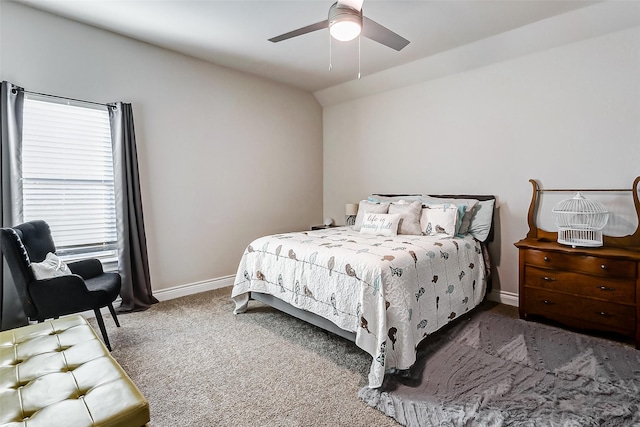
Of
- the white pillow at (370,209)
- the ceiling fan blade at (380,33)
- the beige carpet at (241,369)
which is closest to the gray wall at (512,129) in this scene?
the white pillow at (370,209)

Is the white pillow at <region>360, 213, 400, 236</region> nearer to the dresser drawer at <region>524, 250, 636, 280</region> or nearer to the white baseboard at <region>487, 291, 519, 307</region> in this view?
the dresser drawer at <region>524, 250, 636, 280</region>

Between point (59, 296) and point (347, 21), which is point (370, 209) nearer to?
point (347, 21)

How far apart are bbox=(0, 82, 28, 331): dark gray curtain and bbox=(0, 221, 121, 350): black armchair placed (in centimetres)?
21

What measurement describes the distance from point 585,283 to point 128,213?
13.8ft

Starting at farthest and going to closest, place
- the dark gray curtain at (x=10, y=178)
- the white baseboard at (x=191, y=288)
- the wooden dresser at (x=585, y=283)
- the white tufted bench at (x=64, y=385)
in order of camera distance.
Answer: the white baseboard at (x=191, y=288), the dark gray curtain at (x=10, y=178), the wooden dresser at (x=585, y=283), the white tufted bench at (x=64, y=385)

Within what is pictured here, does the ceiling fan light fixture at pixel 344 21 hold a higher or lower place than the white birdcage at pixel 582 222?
higher

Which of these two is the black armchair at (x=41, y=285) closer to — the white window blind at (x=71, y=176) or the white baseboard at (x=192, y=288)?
the white window blind at (x=71, y=176)

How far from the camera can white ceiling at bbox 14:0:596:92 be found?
266 cm

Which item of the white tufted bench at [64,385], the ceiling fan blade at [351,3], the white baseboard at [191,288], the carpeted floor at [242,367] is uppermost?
the ceiling fan blade at [351,3]

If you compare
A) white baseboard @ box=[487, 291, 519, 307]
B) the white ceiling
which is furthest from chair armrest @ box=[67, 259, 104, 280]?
white baseboard @ box=[487, 291, 519, 307]

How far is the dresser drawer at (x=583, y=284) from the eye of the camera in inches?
96.3

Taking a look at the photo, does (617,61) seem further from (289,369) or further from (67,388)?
(67,388)

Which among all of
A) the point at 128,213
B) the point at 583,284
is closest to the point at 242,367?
the point at 128,213

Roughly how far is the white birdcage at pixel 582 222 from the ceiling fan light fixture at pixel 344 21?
95.6 inches
